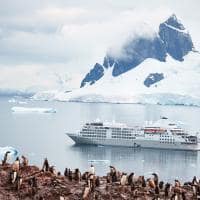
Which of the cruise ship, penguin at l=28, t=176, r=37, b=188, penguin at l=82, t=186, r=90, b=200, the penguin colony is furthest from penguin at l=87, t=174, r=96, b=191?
the cruise ship

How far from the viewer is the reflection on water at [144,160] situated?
6762cm

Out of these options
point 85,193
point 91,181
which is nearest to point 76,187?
point 91,181

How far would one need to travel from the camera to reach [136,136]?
3935 inches

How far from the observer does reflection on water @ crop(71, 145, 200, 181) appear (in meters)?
67.6

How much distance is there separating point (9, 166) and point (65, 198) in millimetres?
3514

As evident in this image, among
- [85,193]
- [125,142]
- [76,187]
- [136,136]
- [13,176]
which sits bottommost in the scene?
[85,193]

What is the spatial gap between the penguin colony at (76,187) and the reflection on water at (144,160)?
4233cm

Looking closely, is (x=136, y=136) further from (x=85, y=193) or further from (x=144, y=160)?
(x=85, y=193)

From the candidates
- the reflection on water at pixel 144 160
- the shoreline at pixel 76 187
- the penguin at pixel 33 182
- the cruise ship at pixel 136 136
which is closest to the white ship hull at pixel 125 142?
the cruise ship at pixel 136 136

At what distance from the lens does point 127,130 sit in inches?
3991

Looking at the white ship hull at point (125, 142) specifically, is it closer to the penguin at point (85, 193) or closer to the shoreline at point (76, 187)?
the shoreline at point (76, 187)

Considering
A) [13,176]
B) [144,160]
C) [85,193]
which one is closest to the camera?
[85,193]

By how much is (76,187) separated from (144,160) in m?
63.1

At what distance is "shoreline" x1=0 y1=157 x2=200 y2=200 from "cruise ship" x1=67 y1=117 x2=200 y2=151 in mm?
78989
